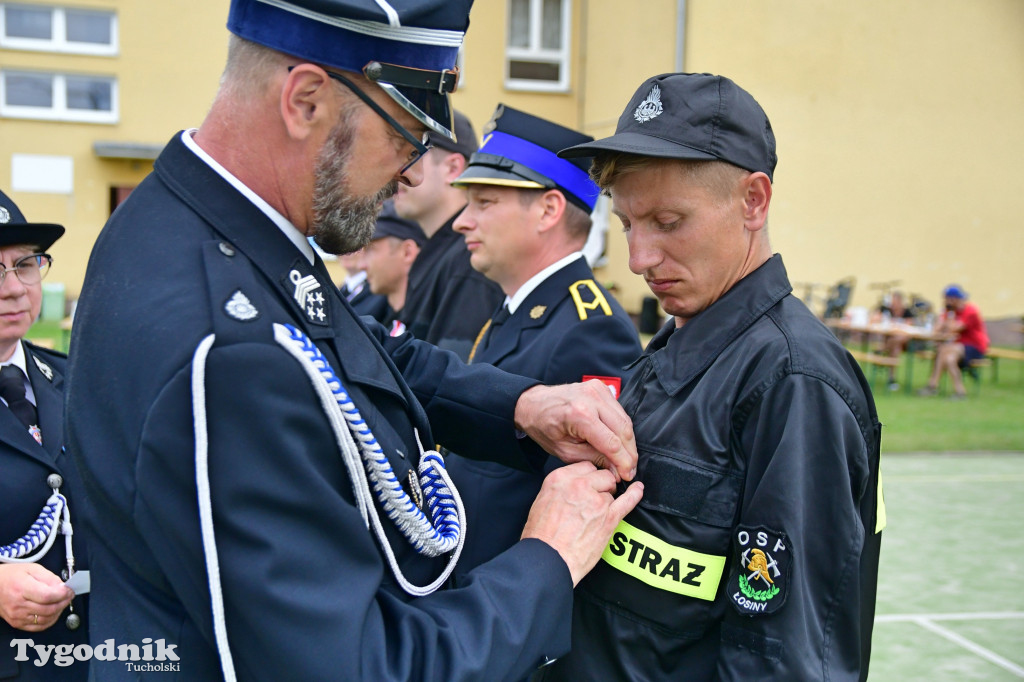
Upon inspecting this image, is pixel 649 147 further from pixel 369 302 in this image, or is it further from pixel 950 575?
pixel 950 575

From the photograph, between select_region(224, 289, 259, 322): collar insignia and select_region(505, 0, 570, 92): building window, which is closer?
select_region(224, 289, 259, 322): collar insignia

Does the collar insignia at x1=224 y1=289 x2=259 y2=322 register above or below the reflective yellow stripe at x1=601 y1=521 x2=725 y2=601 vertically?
above

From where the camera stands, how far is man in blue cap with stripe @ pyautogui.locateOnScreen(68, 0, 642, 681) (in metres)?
1.15

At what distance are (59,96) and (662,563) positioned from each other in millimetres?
20911

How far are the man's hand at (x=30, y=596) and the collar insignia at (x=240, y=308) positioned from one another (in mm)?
1281

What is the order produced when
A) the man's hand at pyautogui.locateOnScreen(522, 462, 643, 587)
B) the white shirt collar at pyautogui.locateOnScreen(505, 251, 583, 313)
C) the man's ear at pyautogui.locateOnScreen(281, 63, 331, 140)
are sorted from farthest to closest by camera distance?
1. the white shirt collar at pyautogui.locateOnScreen(505, 251, 583, 313)
2. the man's hand at pyautogui.locateOnScreen(522, 462, 643, 587)
3. the man's ear at pyautogui.locateOnScreen(281, 63, 331, 140)

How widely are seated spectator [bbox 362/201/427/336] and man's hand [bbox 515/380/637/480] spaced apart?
11.7 feet

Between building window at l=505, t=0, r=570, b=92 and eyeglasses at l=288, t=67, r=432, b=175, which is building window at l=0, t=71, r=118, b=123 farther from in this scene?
eyeglasses at l=288, t=67, r=432, b=175

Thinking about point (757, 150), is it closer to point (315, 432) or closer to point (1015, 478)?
point (315, 432)

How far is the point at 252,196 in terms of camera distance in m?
1.39

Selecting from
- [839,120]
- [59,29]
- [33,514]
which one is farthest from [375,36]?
[59,29]

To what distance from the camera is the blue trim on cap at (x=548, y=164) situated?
314cm

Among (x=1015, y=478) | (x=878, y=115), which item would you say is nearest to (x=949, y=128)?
(x=878, y=115)

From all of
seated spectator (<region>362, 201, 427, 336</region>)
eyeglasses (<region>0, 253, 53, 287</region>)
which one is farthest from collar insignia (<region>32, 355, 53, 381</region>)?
seated spectator (<region>362, 201, 427, 336</region>)
